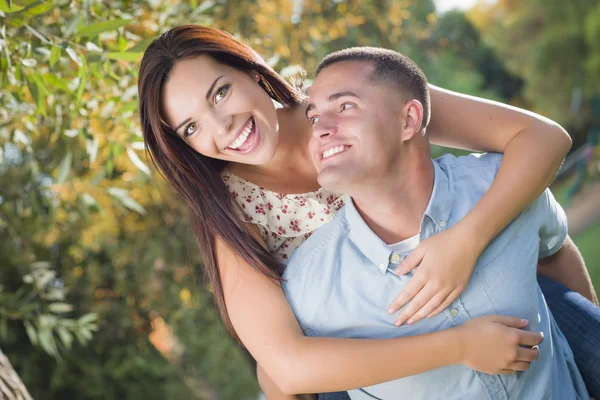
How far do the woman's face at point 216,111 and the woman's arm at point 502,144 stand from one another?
50 centimetres

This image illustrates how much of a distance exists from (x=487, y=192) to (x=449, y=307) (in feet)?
1.00

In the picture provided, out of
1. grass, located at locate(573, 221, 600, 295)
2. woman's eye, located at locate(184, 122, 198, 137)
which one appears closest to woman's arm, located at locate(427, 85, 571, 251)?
woman's eye, located at locate(184, 122, 198, 137)

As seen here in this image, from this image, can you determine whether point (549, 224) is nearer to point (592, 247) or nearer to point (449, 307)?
point (449, 307)

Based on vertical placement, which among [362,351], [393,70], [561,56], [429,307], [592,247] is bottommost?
[592,247]

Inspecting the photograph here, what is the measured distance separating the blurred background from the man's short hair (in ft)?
2.02

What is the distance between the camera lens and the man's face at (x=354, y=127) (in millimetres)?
1653

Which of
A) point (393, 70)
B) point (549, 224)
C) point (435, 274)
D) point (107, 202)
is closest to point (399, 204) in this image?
point (435, 274)

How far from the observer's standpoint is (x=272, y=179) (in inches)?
88.9

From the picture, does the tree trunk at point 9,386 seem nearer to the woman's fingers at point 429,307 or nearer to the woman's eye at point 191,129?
the woman's eye at point 191,129

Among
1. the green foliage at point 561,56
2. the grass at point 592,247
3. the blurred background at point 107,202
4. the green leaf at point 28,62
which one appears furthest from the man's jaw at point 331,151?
the green foliage at point 561,56

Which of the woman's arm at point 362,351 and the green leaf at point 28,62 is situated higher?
the green leaf at point 28,62

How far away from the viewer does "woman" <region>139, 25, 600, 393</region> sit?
5.38 ft

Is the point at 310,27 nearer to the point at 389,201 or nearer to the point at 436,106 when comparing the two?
the point at 436,106

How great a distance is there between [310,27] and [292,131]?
2302mm
